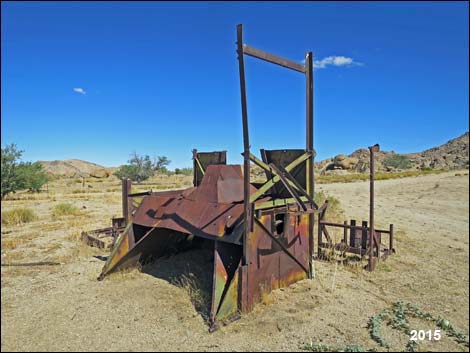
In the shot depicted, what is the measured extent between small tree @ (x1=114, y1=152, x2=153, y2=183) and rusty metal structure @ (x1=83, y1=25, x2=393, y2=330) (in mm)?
44469

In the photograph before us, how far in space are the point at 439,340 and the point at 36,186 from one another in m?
25.7

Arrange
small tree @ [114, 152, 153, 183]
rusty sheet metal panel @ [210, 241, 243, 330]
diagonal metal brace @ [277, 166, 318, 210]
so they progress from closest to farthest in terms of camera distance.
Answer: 1. rusty sheet metal panel @ [210, 241, 243, 330]
2. diagonal metal brace @ [277, 166, 318, 210]
3. small tree @ [114, 152, 153, 183]

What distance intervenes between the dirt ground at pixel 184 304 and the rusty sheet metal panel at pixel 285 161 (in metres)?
1.54

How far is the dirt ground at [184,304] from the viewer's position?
359cm

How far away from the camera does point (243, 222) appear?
4301 mm

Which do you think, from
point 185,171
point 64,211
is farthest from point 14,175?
point 185,171

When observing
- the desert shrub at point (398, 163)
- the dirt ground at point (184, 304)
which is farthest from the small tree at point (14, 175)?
the desert shrub at point (398, 163)

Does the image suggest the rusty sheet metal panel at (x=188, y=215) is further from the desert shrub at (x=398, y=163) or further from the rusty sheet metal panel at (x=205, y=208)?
the desert shrub at (x=398, y=163)

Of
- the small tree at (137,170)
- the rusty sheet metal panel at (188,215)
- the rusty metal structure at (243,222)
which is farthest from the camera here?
the small tree at (137,170)

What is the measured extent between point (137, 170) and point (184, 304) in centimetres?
4864

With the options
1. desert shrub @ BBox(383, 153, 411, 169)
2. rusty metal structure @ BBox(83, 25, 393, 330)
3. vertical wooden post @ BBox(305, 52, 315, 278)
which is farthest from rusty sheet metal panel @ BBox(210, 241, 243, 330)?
desert shrub @ BBox(383, 153, 411, 169)

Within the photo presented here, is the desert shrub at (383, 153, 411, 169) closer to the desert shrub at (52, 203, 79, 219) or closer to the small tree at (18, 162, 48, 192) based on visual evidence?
the small tree at (18, 162, 48, 192)

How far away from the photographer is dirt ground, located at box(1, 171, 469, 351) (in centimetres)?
359

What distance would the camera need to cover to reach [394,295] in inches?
195
